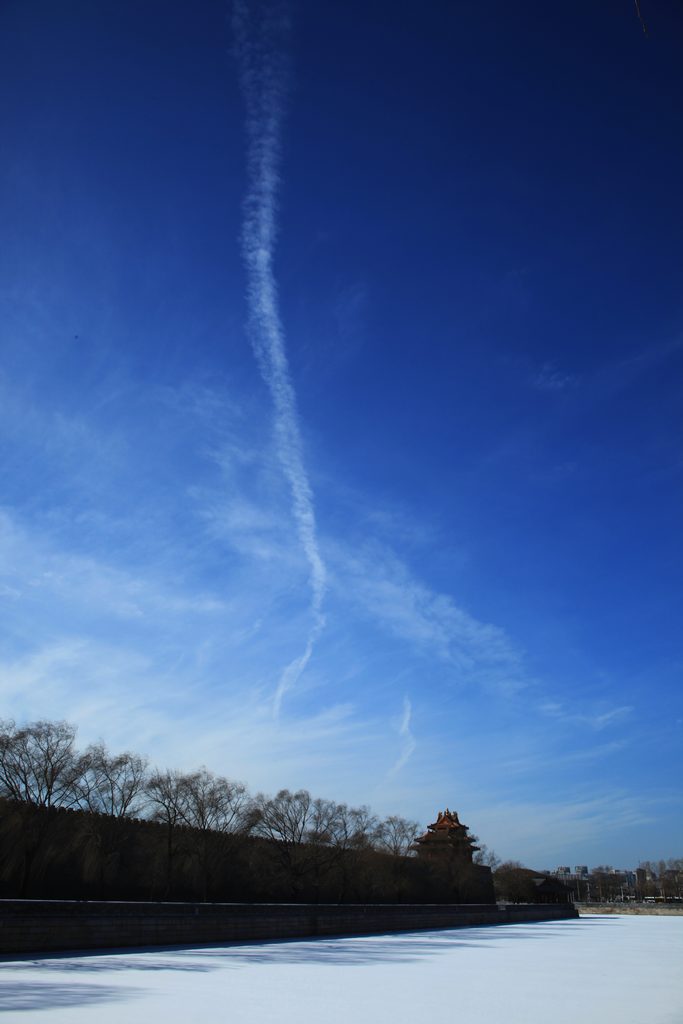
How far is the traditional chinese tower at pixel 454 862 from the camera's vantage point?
5634 centimetres

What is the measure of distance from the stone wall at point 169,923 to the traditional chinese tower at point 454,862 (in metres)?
21.9

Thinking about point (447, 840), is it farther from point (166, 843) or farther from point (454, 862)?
point (166, 843)

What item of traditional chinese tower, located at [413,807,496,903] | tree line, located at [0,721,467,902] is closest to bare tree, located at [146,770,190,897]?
tree line, located at [0,721,467,902]

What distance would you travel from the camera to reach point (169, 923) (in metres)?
21.5

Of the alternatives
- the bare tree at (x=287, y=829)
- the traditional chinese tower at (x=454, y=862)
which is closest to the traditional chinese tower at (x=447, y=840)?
the traditional chinese tower at (x=454, y=862)

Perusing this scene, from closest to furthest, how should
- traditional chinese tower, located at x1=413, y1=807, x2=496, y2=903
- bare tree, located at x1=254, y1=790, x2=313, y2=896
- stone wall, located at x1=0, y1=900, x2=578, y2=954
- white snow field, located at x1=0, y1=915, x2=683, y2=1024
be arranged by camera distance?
white snow field, located at x1=0, y1=915, x2=683, y2=1024 < stone wall, located at x1=0, y1=900, x2=578, y2=954 < bare tree, located at x1=254, y1=790, x2=313, y2=896 < traditional chinese tower, located at x1=413, y1=807, x2=496, y2=903

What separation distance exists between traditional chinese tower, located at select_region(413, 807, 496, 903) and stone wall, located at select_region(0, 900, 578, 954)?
21.9 meters

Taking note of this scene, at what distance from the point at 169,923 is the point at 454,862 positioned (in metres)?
42.3

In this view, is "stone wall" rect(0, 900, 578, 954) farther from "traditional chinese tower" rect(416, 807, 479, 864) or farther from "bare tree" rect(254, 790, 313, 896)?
"traditional chinese tower" rect(416, 807, 479, 864)

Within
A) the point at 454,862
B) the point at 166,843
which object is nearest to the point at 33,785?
the point at 166,843

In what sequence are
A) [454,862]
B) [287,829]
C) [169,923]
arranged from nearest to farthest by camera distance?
1. [169,923]
2. [287,829]
3. [454,862]

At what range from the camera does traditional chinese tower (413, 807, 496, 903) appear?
185 ft

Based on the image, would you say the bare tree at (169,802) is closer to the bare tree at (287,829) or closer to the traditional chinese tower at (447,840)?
the bare tree at (287,829)

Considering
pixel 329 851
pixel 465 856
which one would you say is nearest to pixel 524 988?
pixel 329 851
